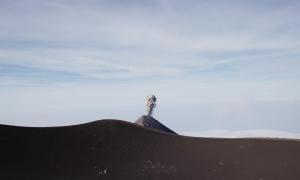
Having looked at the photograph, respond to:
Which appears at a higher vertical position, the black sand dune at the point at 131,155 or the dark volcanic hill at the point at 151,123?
the dark volcanic hill at the point at 151,123

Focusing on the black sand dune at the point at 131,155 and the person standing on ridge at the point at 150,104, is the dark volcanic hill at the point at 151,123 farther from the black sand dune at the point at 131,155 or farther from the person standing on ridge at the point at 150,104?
the black sand dune at the point at 131,155

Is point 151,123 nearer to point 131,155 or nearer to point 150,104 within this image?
point 150,104

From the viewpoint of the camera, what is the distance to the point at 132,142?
2623 centimetres

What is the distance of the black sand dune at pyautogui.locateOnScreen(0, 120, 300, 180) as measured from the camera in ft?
70.8

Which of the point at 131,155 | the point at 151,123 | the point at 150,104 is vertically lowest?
the point at 131,155

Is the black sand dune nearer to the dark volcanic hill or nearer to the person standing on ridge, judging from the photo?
the dark volcanic hill

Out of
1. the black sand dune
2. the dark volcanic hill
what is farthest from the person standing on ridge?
the black sand dune

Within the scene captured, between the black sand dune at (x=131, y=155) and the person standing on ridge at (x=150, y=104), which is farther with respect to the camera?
the person standing on ridge at (x=150, y=104)

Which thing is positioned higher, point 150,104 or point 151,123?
point 150,104

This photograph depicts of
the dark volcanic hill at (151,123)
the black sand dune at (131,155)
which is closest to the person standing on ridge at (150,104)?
the dark volcanic hill at (151,123)

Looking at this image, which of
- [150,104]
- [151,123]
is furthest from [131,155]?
[150,104]

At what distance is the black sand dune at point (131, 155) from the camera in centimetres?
2159

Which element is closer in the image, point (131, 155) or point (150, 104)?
point (131, 155)

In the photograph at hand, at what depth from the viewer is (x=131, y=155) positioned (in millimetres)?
24250
